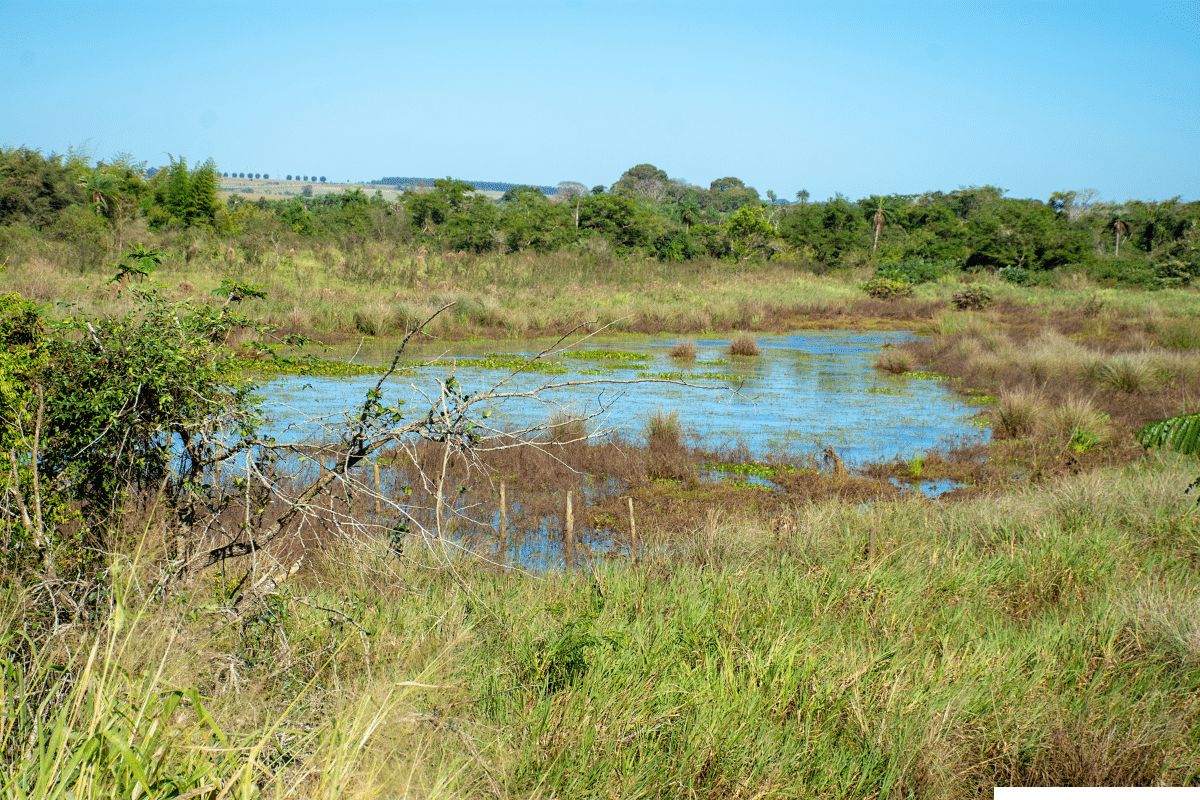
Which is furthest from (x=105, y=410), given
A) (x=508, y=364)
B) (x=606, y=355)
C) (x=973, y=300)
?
(x=973, y=300)

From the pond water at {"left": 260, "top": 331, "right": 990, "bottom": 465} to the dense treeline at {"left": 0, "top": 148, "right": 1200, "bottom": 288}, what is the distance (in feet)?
47.8

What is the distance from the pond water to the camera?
514 inches

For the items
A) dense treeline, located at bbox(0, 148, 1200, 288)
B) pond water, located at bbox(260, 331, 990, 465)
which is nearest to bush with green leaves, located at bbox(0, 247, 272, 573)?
pond water, located at bbox(260, 331, 990, 465)

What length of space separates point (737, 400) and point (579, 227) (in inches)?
1563

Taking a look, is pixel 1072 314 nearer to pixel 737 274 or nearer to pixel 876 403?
pixel 737 274

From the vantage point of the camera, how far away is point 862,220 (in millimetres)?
62875

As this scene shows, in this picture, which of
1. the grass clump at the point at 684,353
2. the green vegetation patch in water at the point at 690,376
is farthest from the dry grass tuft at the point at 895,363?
the grass clump at the point at 684,353

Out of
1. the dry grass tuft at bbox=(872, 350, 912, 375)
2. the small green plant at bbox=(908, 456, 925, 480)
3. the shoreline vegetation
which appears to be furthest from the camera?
the dry grass tuft at bbox=(872, 350, 912, 375)

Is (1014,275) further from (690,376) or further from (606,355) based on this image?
(690,376)

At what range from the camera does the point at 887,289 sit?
4403 centimetres

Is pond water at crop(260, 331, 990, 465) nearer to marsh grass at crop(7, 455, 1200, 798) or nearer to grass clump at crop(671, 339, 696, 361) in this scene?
grass clump at crop(671, 339, 696, 361)

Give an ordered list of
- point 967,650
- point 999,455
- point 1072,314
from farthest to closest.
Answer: point 1072,314 → point 999,455 → point 967,650

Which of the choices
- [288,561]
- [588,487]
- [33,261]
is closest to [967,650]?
[288,561]

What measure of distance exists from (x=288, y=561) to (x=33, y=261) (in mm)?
23449
